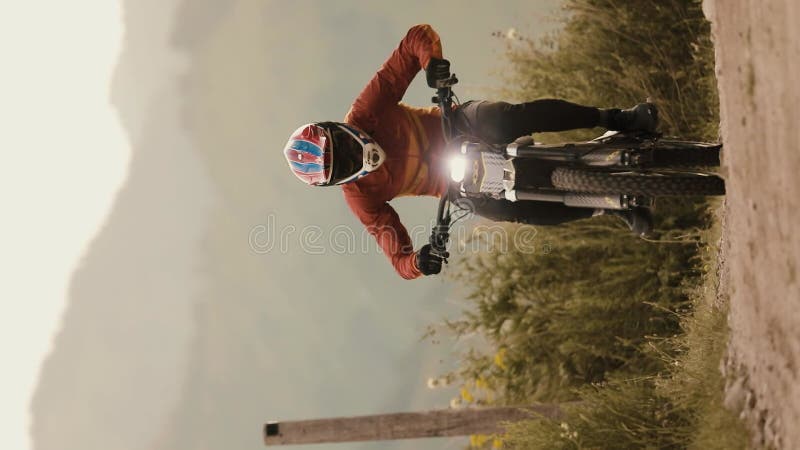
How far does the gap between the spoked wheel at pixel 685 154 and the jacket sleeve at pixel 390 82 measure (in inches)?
46.2

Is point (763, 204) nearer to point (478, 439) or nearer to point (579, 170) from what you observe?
point (579, 170)

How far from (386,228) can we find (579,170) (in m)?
1.11

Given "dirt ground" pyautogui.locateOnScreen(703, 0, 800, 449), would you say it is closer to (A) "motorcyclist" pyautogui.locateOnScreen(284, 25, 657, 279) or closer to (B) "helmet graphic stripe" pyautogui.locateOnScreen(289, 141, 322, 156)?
(A) "motorcyclist" pyautogui.locateOnScreen(284, 25, 657, 279)

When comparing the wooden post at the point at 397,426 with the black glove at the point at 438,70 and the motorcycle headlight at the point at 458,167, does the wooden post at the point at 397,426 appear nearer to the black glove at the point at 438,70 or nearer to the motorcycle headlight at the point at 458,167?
the motorcycle headlight at the point at 458,167

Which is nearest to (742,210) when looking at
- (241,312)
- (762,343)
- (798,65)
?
(762,343)

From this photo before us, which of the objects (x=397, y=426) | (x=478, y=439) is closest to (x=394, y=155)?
(x=397, y=426)

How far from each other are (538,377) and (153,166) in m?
7.23

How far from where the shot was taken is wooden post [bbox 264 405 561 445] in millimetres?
4633

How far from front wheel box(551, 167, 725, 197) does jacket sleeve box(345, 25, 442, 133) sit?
975 mm

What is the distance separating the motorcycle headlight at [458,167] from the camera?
127 inches

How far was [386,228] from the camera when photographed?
142 inches

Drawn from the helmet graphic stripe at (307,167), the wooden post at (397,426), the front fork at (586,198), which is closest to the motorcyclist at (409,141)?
the helmet graphic stripe at (307,167)

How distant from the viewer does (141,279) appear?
404 inches

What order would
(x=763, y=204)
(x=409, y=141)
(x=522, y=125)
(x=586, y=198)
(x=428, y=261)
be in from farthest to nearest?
1. (x=409, y=141)
2. (x=428, y=261)
3. (x=522, y=125)
4. (x=586, y=198)
5. (x=763, y=204)
